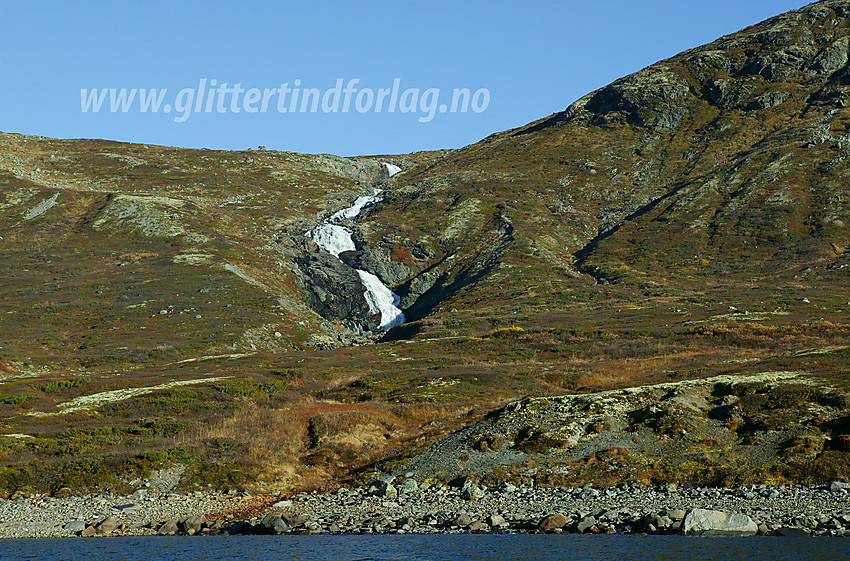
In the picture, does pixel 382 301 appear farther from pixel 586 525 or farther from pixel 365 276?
pixel 586 525

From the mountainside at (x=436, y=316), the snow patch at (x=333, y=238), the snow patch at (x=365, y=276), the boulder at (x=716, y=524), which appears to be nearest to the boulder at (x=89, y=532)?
the mountainside at (x=436, y=316)

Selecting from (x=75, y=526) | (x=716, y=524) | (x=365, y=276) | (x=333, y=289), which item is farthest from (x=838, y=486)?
(x=365, y=276)

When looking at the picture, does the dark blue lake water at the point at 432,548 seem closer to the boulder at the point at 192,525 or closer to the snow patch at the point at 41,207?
the boulder at the point at 192,525

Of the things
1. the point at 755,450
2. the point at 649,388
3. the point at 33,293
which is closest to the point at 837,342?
the point at 649,388

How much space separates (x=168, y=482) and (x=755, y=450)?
1339 inches

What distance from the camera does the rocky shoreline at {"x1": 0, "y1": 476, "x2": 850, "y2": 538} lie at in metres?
30.5

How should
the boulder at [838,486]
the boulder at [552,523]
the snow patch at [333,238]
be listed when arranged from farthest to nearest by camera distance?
1. the snow patch at [333,238]
2. the boulder at [838,486]
3. the boulder at [552,523]

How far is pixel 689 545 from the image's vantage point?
28.3 m

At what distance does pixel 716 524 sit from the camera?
1163 inches

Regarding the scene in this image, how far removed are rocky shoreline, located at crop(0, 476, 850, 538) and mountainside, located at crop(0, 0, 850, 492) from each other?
2745mm

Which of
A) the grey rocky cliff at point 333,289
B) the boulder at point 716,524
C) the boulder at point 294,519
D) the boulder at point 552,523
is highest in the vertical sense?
the grey rocky cliff at point 333,289

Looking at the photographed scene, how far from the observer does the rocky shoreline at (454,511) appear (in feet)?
100

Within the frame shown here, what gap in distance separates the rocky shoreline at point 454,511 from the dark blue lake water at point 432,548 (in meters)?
1.11

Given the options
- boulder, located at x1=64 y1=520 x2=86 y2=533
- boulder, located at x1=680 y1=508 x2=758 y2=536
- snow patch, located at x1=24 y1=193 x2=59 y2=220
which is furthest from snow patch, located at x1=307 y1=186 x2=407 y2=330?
boulder, located at x1=680 y1=508 x2=758 y2=536
